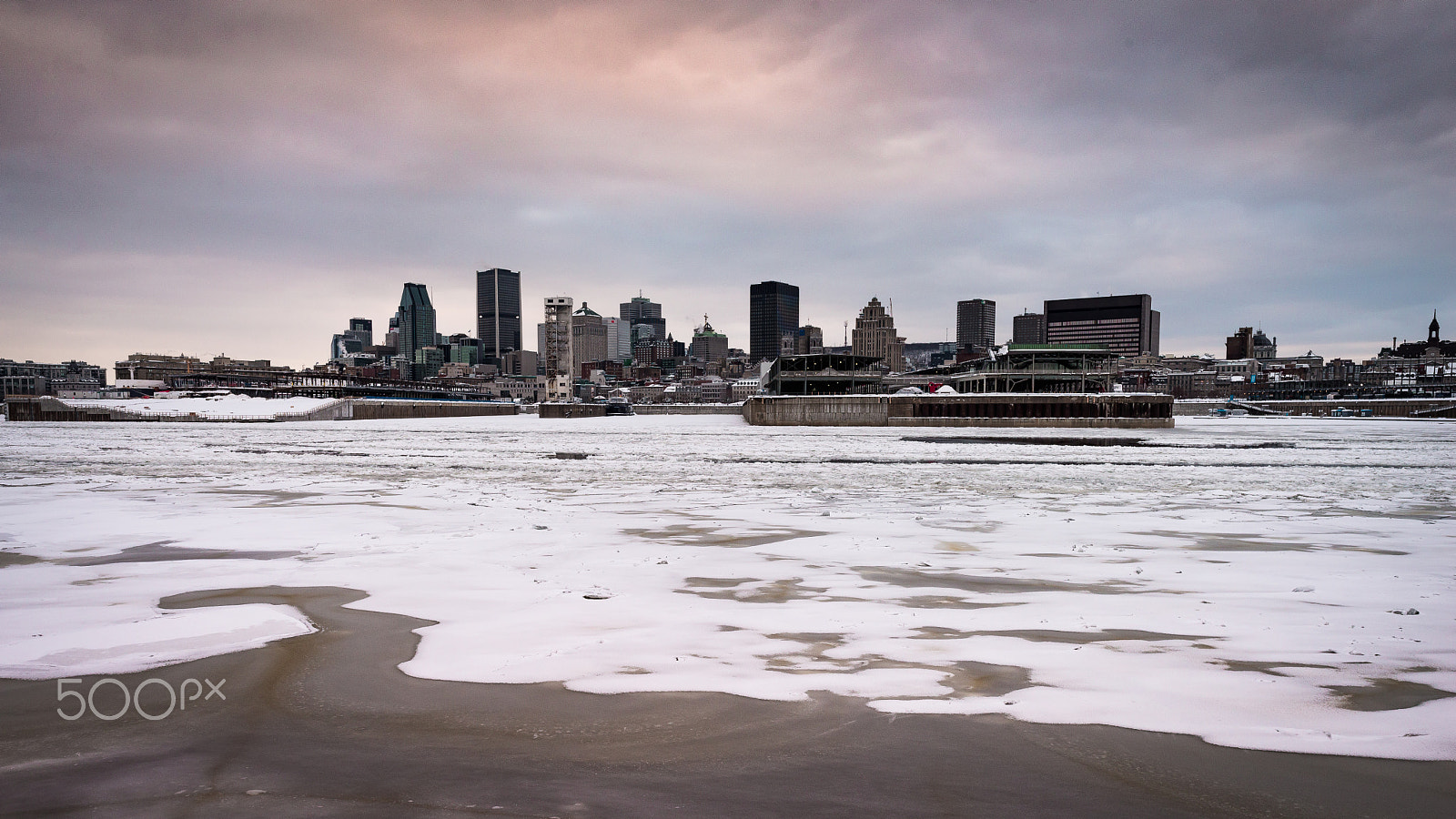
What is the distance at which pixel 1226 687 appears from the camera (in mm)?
5371

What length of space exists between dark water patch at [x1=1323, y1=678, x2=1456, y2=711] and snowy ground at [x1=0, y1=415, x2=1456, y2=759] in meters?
0.03

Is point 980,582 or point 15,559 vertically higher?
point 15,559

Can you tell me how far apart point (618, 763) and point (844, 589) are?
462 cm

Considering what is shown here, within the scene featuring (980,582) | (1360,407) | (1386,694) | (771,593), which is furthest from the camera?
(1360,407)

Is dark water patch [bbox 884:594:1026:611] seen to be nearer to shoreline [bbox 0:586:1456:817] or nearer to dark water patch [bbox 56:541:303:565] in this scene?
shoreline [bbox 0:586:1456:817]

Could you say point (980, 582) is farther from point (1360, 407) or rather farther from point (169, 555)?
point (1360, 407)

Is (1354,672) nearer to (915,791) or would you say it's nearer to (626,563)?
(915,791)

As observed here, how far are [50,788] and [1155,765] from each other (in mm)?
6041

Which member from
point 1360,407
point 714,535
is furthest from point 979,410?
point 1360,407

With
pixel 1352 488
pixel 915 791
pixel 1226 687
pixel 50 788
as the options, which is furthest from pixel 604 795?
pixel 1352 488

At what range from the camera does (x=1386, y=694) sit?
5.19m

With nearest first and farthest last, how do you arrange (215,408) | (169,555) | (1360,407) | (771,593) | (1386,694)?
(1386,694) → (771,593) → (169,555) → (215,408) → (1360,407)

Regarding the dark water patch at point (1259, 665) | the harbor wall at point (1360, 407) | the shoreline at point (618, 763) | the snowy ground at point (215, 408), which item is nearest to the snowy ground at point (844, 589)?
the dark water patch at point (1259, 665)

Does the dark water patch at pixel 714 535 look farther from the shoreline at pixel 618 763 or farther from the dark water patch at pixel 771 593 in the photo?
the shoreline at pixel 618 763
